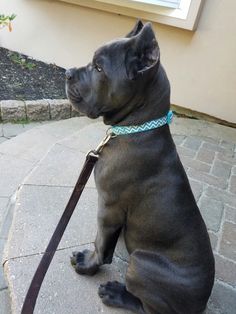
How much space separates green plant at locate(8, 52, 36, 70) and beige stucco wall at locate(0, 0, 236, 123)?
0.16 m

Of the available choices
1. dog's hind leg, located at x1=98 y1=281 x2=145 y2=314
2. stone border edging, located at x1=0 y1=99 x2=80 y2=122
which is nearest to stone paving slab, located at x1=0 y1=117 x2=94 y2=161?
stone border edging, located at x1=0 y1=99 x2=80 y2=122

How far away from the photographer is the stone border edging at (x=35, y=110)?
418 centimetres

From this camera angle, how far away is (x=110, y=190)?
1823 mm

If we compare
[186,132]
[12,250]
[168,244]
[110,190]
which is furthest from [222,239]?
[186,132]

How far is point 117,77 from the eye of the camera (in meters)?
1.60

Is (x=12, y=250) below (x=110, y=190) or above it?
below

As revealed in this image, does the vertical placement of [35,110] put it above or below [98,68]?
below

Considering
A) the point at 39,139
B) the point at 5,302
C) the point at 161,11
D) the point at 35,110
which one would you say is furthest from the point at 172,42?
the point at 5,302

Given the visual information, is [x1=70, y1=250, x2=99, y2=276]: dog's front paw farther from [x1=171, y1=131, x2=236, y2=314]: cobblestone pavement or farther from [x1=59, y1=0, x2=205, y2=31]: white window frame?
[x1=59, y1=0, x2=205, y2=31]: white window frame

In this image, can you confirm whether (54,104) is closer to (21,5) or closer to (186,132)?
(186,132)

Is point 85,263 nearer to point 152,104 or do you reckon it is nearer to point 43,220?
point 43,220

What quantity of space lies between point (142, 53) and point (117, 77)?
15cm

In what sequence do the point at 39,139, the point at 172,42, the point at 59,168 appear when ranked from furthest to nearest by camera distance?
1. the point at 172,42
2. the point at 39,139
3. the point at 59,168

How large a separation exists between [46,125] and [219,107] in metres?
2.23
